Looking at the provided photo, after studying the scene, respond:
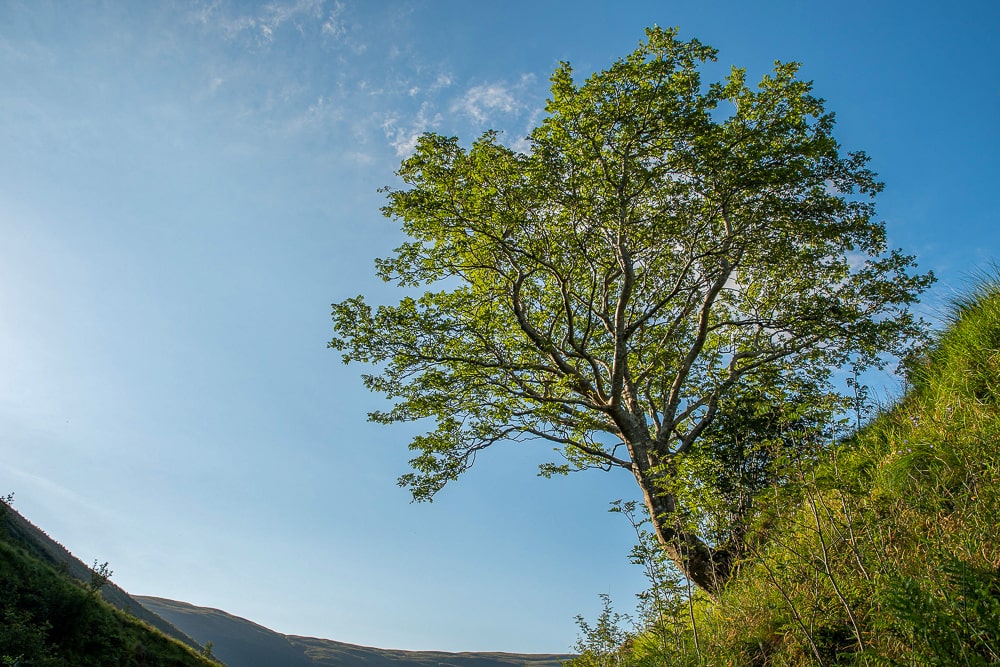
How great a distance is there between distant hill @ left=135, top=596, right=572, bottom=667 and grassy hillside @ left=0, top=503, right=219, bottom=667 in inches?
4866

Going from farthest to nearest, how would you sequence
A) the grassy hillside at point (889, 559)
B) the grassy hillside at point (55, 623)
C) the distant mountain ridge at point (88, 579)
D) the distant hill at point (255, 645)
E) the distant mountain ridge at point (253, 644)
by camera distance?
the distant hill at point (255, 645)
the distant mountain ridge at point (253, 644)
the distant mountain ridge at point (88, 579)
the grassy hillside at point (55, 623)
the grassy hillside at point (889, 559)

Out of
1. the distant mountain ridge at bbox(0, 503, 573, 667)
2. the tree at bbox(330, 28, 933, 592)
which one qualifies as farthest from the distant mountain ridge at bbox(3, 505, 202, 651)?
the distant mountain ridge at bbox(0, 503, 573, 667)

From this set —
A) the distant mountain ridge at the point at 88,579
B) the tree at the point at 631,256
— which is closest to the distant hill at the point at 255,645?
the distant mountain ridge at the point at 88,579

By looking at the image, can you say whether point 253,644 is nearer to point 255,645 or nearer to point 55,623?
point 255,645

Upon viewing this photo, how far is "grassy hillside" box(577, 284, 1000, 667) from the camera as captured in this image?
300 cm

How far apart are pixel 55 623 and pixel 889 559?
26.7m

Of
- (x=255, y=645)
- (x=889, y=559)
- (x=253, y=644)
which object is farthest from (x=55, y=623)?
(x=253, y=644)

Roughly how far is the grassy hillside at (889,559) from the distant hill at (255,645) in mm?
141914

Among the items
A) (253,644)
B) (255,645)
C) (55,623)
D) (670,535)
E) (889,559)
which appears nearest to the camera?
(889,559)

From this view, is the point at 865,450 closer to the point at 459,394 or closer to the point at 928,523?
the point at 928,523

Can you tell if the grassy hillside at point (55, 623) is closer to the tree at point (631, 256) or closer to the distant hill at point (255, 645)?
the tree at point (631, 256)

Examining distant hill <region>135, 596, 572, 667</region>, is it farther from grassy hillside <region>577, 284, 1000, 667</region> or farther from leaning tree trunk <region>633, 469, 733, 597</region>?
grassy hillside <region>577, 284, 1000, 667</region>

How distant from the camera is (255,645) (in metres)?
151

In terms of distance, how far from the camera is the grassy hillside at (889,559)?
300cm
